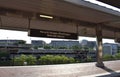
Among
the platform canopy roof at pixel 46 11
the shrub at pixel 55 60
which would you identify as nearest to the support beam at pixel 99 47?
the platform canopy roof at pixel 46 11

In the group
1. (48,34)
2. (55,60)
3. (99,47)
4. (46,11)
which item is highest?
(46,11)

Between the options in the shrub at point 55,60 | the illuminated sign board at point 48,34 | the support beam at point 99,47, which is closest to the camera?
the illuminated sign board at point 48,34

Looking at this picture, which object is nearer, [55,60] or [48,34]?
[48,34]

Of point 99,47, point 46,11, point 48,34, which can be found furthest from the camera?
point 99,47

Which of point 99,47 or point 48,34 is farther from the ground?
point 48,34

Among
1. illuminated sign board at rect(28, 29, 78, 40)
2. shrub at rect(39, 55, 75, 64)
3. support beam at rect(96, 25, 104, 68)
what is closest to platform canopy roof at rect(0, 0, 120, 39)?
illuminated sign board at rect(28, 29, 78, 40)

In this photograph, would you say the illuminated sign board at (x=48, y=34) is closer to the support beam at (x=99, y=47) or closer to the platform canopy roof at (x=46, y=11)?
the platform canopy roof at (x=46, y=11)

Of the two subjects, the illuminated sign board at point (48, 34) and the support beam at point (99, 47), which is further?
the support beam at point (99, 47)

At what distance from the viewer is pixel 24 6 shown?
1723 centimetres

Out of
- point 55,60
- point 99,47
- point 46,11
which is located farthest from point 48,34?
point 55,60

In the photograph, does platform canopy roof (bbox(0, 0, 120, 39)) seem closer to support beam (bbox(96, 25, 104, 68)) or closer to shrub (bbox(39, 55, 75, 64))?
support beam (bbox(96, 25, 104, 68))

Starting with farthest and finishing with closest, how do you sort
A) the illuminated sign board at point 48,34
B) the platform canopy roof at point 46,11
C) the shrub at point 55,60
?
the shrub at point 55,60
the illuminated sign board at point 48,34
the platform canopy roof at point 46,11

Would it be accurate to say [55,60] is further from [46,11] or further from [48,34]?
[48,34]

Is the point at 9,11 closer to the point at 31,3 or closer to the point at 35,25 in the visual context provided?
the point at 31,3
